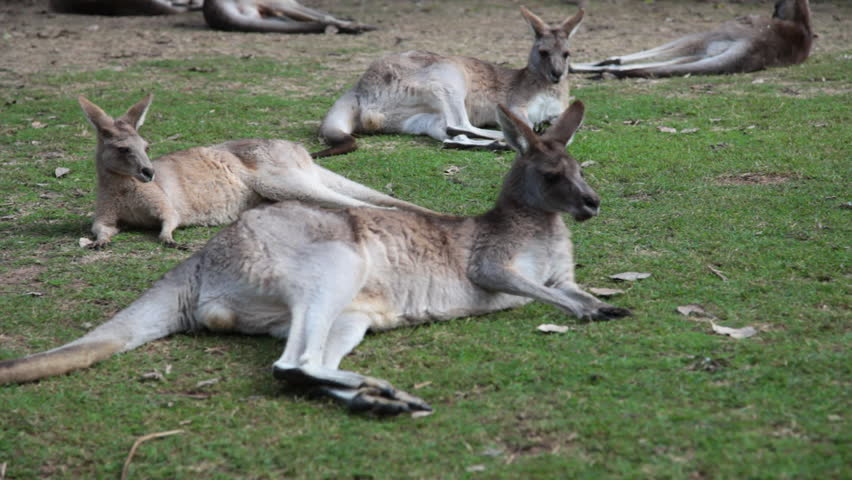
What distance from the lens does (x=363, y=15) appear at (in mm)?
12859

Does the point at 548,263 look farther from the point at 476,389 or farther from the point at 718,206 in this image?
the point at 718,206

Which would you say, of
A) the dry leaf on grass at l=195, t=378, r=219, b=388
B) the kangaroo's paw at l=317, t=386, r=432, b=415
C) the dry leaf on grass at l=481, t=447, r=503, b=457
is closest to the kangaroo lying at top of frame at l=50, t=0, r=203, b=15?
the dry leaf on grass at l=195, t=378, r=219, b=388

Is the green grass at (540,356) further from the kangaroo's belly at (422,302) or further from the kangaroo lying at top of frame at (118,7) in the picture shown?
the kangaroo lying at top of frame at (118,7)

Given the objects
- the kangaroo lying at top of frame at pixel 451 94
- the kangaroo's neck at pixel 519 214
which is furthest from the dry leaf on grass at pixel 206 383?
the kangaroo lying at top of frame at pixel 451 94

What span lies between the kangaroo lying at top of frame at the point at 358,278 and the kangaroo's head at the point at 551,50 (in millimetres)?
3260

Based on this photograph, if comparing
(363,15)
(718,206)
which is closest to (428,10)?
(363,15)

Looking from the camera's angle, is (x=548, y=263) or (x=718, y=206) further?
(x=718, y=206)

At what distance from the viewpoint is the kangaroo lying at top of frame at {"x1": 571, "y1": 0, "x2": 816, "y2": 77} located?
8.95m

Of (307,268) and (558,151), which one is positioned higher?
(558,151)

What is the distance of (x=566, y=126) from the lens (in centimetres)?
443

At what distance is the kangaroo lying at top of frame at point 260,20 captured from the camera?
11.5 m

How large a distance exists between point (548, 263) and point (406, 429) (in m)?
1.36

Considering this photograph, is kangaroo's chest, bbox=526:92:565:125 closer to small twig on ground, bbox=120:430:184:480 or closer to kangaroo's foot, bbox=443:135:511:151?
kangaroo's foot, bbox=443:135:511:151

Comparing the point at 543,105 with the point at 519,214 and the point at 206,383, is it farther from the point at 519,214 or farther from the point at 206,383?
the point at 206,383
